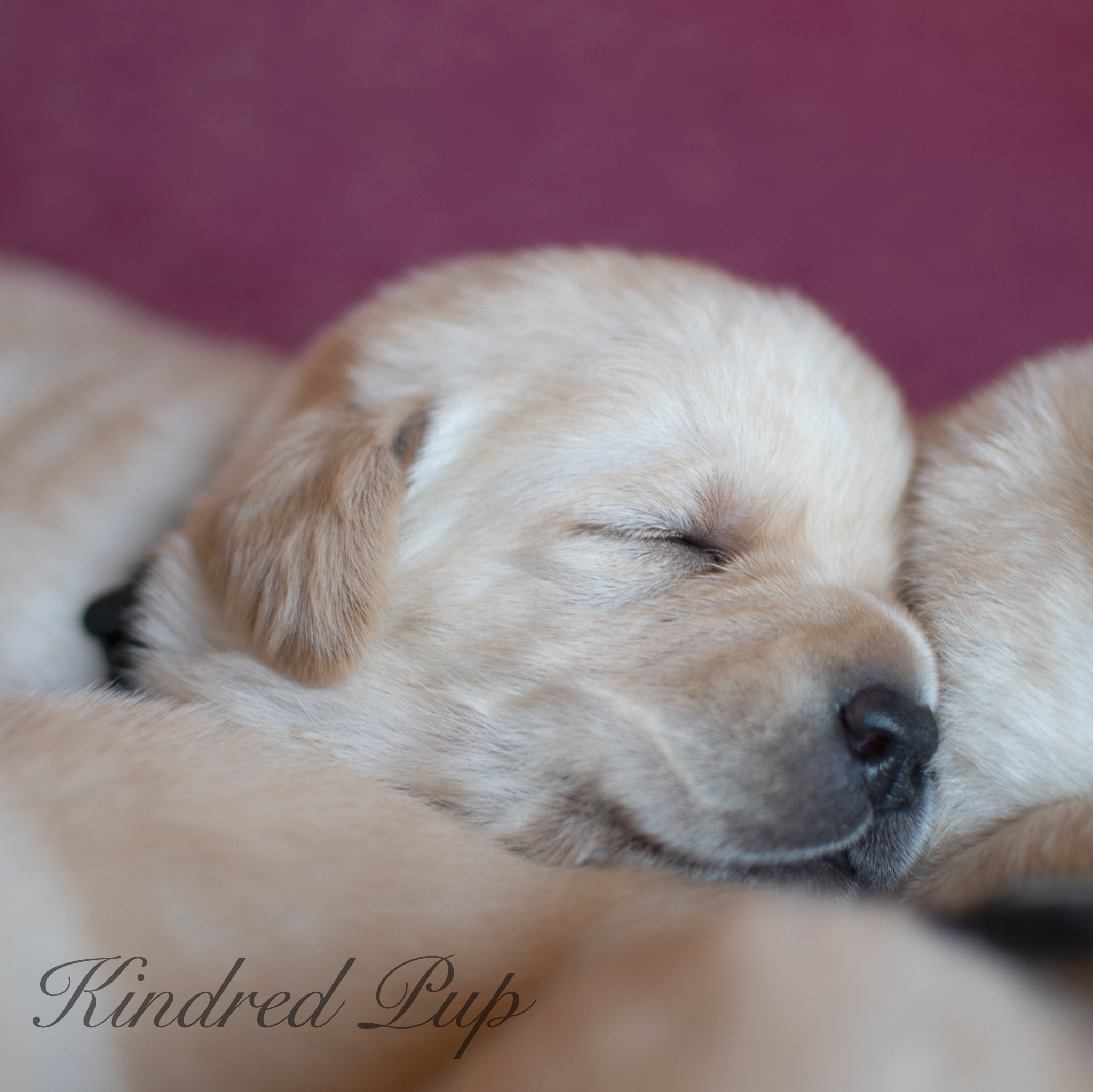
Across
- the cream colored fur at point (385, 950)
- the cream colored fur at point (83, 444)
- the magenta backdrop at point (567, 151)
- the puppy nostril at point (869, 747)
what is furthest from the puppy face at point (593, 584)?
the magenta backdrop at point (567, 151)

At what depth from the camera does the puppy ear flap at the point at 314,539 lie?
4.36ft

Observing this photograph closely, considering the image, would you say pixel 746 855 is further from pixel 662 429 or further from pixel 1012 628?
pixel 662 429

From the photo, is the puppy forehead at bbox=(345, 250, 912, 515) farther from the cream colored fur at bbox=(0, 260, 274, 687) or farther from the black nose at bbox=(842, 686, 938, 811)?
the cream colored fur at bbox=(0, 260, 274, 687)

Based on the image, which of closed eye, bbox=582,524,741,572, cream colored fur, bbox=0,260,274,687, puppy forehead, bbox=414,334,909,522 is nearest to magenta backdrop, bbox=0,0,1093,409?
cream colored fur, bbox=0,260,274,687

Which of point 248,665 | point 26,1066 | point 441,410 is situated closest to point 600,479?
point 441,410

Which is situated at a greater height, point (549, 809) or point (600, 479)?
point (600, 479)

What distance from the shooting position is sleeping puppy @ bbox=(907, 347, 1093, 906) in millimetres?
1152

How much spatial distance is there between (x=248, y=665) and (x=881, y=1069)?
1017mm

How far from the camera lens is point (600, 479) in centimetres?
140

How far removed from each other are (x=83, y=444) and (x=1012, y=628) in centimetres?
178

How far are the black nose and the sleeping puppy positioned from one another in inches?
2.9

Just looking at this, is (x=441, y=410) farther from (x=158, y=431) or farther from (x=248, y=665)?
(x=158, y=431)

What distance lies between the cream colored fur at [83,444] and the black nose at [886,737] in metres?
1.31

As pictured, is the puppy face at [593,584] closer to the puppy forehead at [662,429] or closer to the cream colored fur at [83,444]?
the puppy forehead at [662,429]
